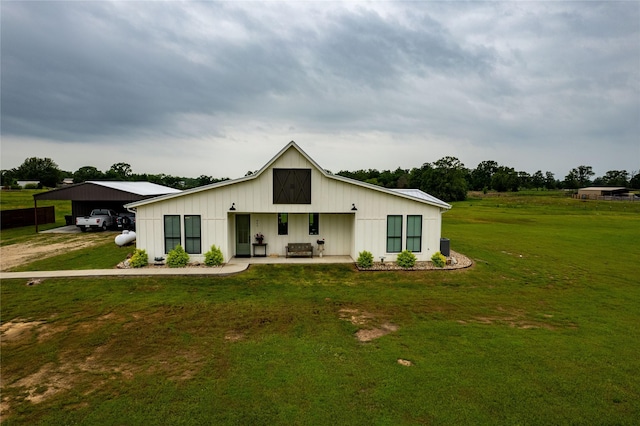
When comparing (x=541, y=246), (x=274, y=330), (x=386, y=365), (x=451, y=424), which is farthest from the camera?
(x=541, y=246)

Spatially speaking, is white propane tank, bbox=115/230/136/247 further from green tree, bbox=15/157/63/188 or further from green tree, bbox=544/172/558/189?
green tree, bbox=544/172/558/189

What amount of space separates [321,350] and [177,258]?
984cm

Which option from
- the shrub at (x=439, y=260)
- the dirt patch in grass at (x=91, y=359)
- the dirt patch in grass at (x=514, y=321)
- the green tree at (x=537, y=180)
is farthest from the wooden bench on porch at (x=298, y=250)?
the green tree at (x=537, y=180)

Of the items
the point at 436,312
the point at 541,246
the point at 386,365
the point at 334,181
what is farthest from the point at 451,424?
the point at 541,246

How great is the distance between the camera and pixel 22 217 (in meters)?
27.8

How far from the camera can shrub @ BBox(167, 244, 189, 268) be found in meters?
15.4

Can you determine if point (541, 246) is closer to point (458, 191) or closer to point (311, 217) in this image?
point (311, 217)

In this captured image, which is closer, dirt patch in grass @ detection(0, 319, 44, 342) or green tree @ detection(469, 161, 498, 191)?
dirt patch in grass @ detection(0, 319, 44, 342)

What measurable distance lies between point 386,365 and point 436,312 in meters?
3.90

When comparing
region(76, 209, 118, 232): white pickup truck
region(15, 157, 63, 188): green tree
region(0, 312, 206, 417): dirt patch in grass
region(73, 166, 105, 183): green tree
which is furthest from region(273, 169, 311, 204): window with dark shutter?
region(15, 157, 63, 188): green tree

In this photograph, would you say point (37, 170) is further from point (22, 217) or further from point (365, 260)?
point (365, 260)

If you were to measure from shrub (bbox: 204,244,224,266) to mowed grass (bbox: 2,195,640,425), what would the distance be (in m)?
1.68

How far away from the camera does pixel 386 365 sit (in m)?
7.23

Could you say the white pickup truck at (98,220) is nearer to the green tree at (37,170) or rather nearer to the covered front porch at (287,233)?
the covered front porch at (287,233)
